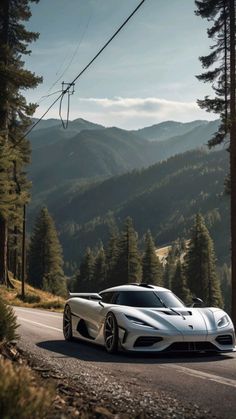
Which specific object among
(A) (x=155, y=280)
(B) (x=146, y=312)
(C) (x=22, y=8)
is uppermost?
(C) (x=22, y=8)

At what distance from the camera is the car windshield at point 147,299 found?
10727mm

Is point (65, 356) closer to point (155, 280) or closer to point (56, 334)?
point (56, 334)

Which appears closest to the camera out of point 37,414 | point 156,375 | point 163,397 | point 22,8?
point 37,414

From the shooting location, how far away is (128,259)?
68.3m

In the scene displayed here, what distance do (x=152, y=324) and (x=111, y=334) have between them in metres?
0.94

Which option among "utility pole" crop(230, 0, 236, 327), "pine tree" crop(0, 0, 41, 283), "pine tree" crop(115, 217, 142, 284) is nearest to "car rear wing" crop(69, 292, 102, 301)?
"utility pole" crop(230, 0, 236, 327)

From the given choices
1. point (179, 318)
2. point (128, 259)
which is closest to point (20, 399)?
point (179, 318)

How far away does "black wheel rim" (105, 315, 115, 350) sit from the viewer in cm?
1013

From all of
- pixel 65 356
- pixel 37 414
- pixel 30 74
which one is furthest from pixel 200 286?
pixel 37 414

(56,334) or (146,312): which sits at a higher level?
(146,312)

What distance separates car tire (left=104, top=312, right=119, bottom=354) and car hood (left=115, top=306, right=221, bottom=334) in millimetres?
277

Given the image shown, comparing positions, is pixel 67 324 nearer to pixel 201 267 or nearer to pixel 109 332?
pixel 109 332

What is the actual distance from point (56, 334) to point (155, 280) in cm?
6160

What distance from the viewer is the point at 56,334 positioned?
45.8 ft
